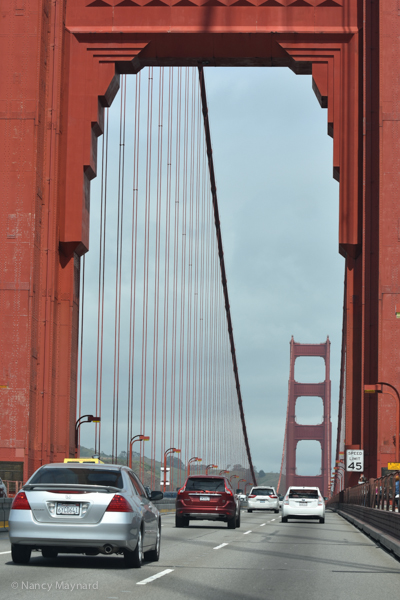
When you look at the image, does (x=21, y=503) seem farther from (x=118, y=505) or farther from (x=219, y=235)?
(x=219, y=235)

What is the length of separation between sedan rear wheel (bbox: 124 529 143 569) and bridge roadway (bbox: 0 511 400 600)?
12cm

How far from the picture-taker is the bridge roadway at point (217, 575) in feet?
32.3

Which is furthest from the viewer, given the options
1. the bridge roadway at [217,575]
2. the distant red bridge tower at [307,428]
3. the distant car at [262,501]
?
the distant red bridge tower at [307,428]

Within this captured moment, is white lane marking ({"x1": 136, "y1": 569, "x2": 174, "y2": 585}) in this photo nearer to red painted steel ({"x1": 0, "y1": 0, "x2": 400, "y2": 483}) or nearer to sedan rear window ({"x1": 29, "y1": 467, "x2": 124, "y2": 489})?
sedan rear window ({"x1": 29, "y1": 467, "x2": 124, "y2": 489})

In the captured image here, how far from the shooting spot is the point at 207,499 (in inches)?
1028

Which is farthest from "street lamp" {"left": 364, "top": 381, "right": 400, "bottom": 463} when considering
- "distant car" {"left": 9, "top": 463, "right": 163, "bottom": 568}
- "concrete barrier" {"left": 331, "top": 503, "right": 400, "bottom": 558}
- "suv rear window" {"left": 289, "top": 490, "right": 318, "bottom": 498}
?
"distant car" {"left": 9, "top": 463, "right": 163, "bottom": 568}

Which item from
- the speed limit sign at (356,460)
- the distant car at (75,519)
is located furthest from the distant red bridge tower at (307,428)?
the distant car at (75,519)

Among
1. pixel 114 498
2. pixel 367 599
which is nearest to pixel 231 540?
pixel 114 498

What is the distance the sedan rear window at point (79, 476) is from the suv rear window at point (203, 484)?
13.9m

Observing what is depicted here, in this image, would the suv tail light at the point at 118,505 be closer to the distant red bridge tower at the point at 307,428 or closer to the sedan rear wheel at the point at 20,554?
the sedan rear wheel at the point at 20,554

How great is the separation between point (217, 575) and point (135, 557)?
1068 millimetres

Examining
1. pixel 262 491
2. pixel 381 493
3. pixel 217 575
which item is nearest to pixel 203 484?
pixel 381 493

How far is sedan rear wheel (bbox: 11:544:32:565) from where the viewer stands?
12.1 metres

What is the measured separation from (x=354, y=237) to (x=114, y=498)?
30631 millimetres
